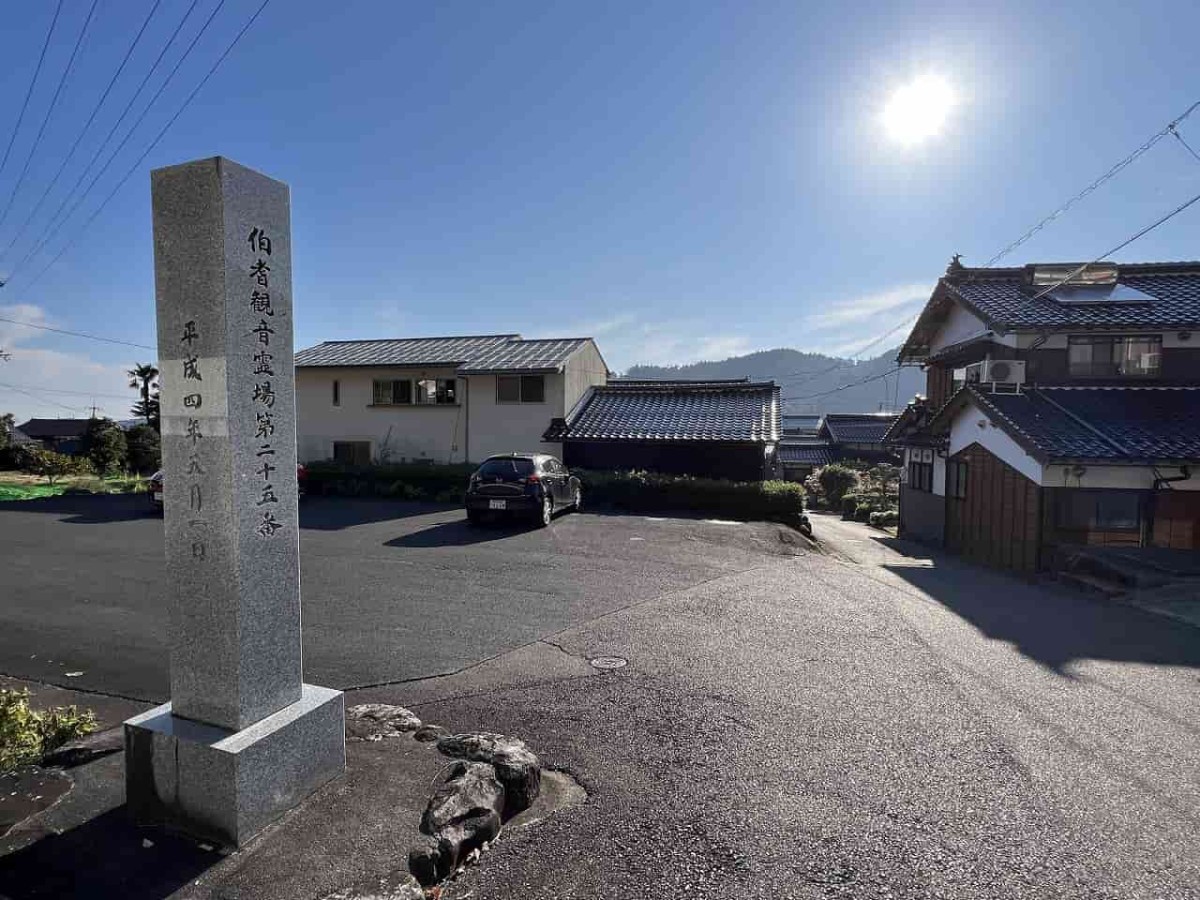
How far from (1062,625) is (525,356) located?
18088mm

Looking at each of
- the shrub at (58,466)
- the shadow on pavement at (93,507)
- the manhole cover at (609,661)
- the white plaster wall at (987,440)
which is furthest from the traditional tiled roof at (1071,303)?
the shrub at (58,466)

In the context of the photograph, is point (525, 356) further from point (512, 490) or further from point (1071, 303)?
point (1071, 303)

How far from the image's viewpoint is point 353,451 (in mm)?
24172

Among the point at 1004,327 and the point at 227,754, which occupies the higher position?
the point at 1004,327

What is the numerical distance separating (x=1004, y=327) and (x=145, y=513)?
2286cm

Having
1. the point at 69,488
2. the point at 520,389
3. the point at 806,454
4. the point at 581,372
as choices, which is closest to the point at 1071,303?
the point at 581,372

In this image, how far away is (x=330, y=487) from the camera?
846 inches

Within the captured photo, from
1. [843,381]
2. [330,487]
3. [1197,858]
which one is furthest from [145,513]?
[843,381]

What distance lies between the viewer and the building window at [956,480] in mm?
17266

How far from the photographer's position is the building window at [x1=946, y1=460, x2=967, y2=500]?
17.3 meters

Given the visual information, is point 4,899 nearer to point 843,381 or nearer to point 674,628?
point 674,628

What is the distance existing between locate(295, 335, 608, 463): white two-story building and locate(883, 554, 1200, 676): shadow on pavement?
13459mm

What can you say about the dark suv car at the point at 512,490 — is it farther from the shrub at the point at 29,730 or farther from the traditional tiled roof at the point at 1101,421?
the traditional tiled roof at the point at 1101,421

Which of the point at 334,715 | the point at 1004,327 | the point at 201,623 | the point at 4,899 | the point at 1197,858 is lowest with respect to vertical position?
the point at 1197,858
